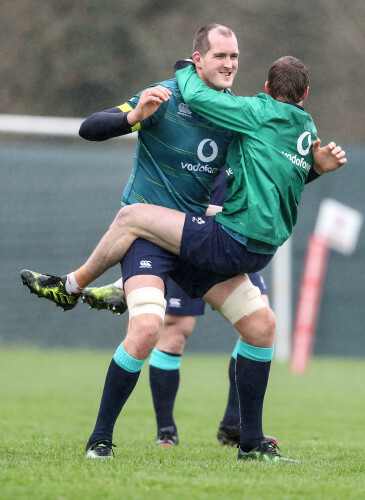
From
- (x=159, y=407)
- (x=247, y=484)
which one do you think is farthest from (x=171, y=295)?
(x=247, y=484)

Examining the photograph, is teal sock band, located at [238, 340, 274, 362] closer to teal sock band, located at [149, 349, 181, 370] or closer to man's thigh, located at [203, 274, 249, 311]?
man's thigh, located at [203, 274, 249, 311]

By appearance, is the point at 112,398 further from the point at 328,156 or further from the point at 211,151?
the point at 328,156

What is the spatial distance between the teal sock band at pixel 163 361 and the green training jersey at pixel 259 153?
1527mm

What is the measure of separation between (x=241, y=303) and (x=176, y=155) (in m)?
0.76

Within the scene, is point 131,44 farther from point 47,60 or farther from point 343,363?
point 343,363

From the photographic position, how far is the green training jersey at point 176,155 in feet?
14.8

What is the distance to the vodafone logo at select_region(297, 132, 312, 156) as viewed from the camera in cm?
443

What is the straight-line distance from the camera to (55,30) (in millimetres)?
17078

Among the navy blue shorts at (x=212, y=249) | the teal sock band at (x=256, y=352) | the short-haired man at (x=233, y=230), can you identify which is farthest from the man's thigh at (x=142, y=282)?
the teal sock band at (x=256, y=352)

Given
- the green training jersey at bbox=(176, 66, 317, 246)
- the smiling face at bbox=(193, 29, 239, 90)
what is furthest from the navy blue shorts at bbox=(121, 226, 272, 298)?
the smiling face at bbox=(193, 29, 239, 90)

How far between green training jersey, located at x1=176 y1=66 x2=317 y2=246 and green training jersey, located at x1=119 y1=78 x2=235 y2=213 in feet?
0.50

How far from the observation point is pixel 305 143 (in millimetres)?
4465

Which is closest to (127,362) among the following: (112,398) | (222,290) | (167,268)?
(112,398)

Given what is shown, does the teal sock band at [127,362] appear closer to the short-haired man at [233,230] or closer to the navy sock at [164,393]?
the short-haired man at [233,230]
